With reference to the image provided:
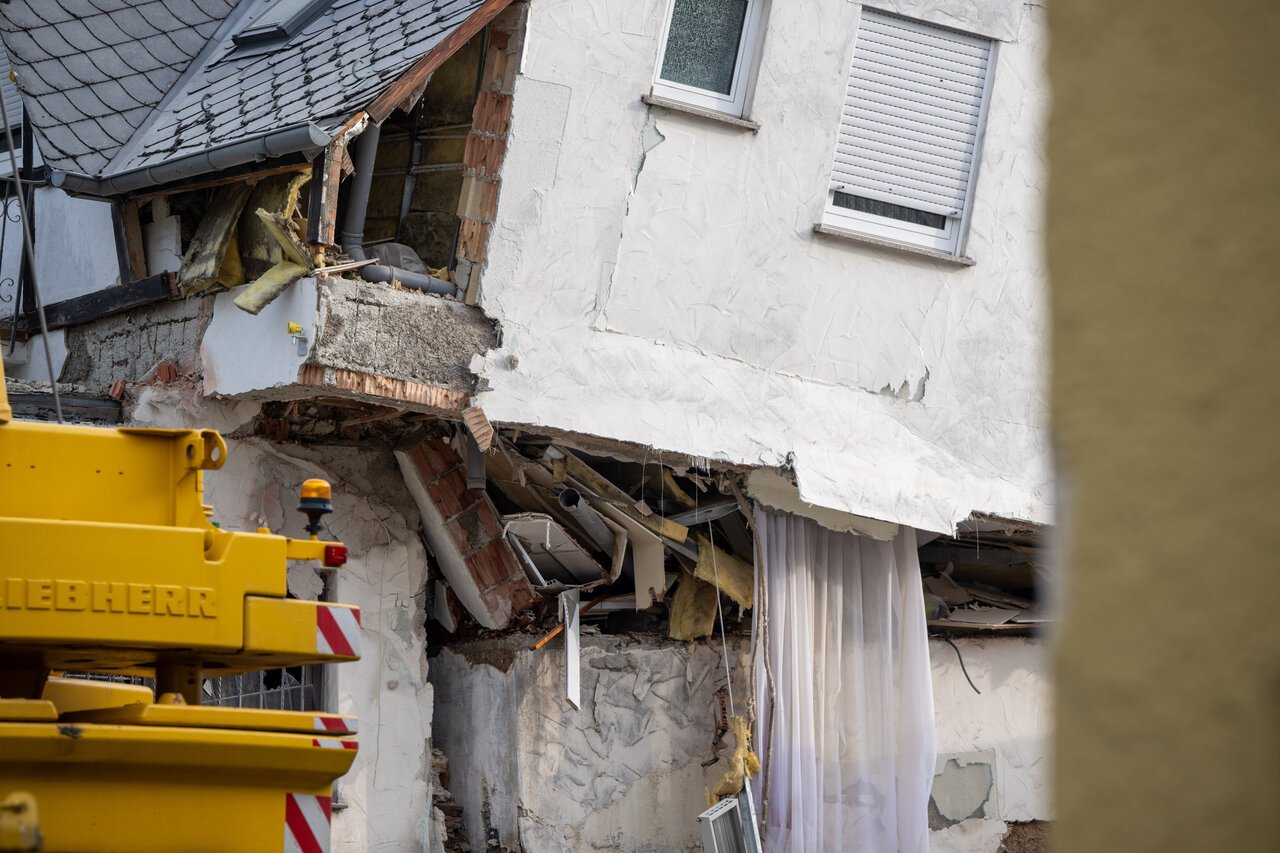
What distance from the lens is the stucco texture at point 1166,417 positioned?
4.18 feet

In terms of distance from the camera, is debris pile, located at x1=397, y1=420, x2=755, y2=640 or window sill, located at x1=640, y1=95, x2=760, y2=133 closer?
window sill, located at x1=640, y1=95, x2=760, y2=133

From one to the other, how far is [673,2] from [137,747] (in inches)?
245

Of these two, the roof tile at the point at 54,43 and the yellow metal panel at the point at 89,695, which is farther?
the roof tile at the point at 54,43

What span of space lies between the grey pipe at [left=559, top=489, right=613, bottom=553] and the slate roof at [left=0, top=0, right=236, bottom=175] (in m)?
3.65

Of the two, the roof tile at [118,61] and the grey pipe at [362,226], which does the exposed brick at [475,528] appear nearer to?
the grey pipe at [362,226]

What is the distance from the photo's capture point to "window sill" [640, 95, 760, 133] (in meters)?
9.17

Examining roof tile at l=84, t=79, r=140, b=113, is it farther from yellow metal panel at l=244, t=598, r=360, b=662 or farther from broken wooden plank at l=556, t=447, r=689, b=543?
yellow metal panel at l=244, t=598, r=360, b=662

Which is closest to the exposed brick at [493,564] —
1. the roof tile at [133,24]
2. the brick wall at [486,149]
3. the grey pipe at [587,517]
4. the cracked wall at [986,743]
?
the grey pipe at [587,517]

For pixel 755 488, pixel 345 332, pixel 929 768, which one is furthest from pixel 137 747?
pixel 929 768

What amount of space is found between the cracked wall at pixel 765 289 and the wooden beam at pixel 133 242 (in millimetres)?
2573

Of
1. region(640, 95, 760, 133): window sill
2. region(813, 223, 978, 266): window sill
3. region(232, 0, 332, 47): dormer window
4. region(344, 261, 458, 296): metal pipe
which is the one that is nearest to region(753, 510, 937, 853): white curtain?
region(813, 223, 978, 266): window sill

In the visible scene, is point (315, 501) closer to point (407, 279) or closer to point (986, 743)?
point (407, 279)

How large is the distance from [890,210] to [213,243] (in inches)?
177

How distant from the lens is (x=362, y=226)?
28.7 ft
